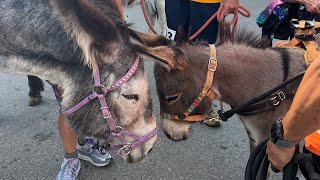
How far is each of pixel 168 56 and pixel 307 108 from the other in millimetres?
813

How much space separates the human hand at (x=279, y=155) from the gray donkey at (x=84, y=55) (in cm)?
60

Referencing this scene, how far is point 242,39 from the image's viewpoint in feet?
7.51

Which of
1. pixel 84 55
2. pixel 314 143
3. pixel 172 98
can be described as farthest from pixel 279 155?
pixel 84 55

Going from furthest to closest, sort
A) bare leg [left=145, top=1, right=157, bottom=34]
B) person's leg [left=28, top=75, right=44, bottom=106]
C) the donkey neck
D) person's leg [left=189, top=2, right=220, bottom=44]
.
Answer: bare leg [left=145, top=1, right=157, bottom=34] → person's leg [left=28, top=75, right=44, bottom=106] → person's leg [left=189, top=2, right=220, bottom=44] → the donkey neck

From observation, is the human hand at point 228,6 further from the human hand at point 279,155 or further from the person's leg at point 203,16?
the human hand at point 279,155

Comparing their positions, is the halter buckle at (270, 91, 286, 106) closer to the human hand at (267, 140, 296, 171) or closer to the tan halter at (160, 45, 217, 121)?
the tan halter at (160, 45, 217, 121)

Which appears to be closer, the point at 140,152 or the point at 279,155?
the point at 279,155

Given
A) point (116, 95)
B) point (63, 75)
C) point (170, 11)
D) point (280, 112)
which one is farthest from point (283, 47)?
point (63, 75)

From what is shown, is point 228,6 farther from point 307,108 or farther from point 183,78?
point 307,108

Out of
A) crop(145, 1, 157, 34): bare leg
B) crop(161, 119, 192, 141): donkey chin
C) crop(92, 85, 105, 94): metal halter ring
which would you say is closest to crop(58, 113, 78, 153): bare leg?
crop(161, 119, 192, 141): donkey chin

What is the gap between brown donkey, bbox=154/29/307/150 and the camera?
211 cm

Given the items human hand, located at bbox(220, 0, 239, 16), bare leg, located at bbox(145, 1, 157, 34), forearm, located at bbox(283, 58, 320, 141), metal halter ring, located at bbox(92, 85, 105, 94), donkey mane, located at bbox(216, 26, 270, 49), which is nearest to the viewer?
forearm, located at bbox(283, 58, 320, 141)

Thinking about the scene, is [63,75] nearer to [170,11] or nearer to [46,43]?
[46,43]

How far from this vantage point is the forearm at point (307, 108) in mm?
1241
